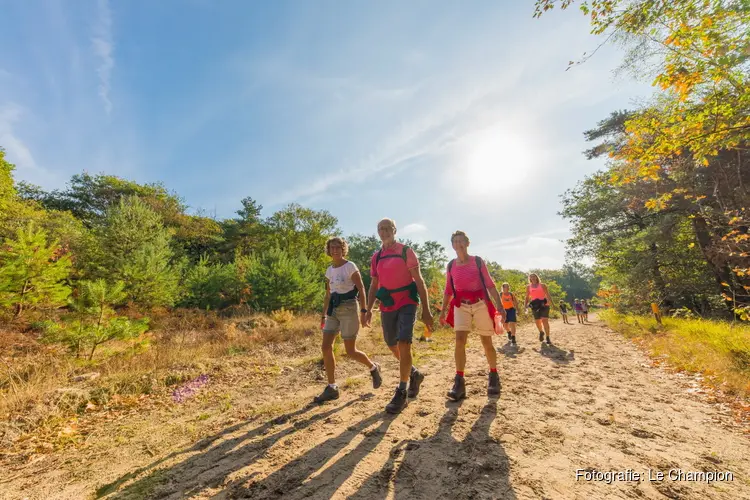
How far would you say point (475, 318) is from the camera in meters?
3.65

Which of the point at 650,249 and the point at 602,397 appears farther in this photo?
the point at 650,249

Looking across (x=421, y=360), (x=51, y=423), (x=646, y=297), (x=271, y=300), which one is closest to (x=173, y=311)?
(x=271, y=300)

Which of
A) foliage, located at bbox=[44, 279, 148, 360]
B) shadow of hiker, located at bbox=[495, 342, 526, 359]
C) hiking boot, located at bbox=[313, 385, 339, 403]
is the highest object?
foliage, located at bbox=[44, 279, 148, 360]

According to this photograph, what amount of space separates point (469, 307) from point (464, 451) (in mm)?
1723

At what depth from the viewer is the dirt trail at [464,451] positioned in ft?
6.06

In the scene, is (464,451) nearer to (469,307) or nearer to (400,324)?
(400,324)

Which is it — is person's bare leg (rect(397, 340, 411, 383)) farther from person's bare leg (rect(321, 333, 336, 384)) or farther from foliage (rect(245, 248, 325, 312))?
foliage (rect(245, 248, 325, 312))

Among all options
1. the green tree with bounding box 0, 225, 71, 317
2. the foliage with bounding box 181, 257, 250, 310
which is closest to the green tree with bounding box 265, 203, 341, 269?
the foliage with bounding box 181, 257, 250, 310

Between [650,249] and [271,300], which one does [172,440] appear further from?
[650,249]

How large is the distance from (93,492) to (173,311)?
1676 centimetres

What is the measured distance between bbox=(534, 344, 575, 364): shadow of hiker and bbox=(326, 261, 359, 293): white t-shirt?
16.1 ft

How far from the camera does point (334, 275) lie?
3.91 metres

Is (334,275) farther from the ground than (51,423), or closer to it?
farther from the ground

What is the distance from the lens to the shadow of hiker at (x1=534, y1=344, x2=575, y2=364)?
603cm
